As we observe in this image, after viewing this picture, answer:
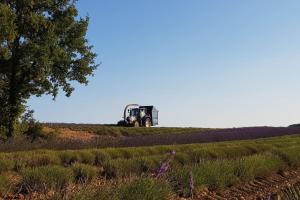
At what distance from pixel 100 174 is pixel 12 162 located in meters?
2.34

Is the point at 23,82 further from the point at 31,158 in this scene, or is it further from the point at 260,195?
the point at 260,195

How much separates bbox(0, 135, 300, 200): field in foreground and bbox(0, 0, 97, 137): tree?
11.5 m

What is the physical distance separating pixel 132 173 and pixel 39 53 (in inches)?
666

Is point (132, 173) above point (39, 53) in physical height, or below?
below

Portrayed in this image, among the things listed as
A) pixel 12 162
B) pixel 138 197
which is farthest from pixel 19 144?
pixel 138 197

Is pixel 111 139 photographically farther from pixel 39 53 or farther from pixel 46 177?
pixel 46 177

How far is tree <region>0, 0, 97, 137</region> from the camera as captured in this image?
93.1 ft

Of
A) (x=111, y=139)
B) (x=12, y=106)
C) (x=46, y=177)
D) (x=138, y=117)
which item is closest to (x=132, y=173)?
(x=46, y=177)

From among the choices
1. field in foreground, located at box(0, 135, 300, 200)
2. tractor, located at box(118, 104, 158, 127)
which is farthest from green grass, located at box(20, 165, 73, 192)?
tractor, located at box(118, 104, 158, 127)

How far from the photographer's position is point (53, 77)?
30562mm

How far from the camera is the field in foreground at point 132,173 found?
7.88m

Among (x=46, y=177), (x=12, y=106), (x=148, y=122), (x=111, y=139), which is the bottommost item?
(x=46, y=177)

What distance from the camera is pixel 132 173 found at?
12.5 m

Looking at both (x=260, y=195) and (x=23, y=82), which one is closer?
(x=260, y=195)
